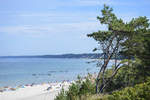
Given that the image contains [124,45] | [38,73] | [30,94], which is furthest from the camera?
[38,73]

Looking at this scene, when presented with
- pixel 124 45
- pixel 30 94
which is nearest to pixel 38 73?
pixel 30 94

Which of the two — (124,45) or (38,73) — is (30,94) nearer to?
(124,45)

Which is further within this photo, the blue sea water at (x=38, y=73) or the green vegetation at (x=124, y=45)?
the blue sea water at (x=38, y=73)

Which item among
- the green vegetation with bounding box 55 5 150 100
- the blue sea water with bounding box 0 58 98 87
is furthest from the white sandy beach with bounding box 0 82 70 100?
the green vegetation with bounding box 55 5 150 100

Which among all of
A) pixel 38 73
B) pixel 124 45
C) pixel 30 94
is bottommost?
pixel 38 73

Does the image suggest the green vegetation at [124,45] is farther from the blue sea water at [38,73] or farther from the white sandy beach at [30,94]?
the white sandy beach at [30,94]

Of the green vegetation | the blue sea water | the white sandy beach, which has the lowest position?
the blue sea water

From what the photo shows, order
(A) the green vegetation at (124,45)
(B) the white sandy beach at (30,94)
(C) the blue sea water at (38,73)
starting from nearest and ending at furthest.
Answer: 1. (A) the green vegetation at (124,45)
2. (B) the white sandy beach at (30,94)
3. (C) the blue sea water at (38,73)

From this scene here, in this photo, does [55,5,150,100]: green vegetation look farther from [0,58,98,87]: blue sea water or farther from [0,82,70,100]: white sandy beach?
[0,82,70,100]: white sandy beach

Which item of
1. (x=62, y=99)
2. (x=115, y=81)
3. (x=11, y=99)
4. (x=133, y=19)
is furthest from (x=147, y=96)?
(x=11, y=99)

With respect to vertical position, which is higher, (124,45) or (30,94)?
(124,45)

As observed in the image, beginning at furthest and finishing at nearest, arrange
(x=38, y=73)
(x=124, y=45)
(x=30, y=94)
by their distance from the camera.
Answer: (x=38, y=73) < (x=30, y=94) < (x=124, y=45)

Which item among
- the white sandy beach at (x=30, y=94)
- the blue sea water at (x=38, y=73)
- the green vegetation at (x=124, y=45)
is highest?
the green vegetation at (x=124, y=45)

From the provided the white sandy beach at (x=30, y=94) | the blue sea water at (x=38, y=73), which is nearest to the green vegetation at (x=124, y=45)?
the blue sea water at (x=38, y=73)
